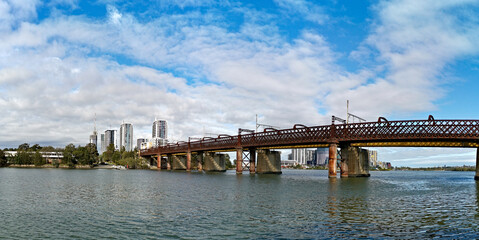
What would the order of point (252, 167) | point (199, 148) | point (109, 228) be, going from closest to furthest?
point (109, 228), point (252, 167), point (199, 148)

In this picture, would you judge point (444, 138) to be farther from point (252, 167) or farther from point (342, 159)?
point (252, 167)

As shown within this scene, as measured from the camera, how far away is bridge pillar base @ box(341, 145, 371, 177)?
98.1 metres

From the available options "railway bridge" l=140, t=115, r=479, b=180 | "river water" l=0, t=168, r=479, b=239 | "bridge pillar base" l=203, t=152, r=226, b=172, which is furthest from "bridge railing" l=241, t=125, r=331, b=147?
"river water" l=0, t=168, r=479, b=239

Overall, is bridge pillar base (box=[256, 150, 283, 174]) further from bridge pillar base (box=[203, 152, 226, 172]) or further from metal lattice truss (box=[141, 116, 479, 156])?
bridge pillar base (box=[203, 152, 226, 172])

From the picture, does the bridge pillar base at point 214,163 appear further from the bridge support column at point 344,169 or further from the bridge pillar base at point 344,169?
the bridge pillar base at point 344,169

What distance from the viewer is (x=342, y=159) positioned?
322ft

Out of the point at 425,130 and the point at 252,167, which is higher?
the point at 425,130

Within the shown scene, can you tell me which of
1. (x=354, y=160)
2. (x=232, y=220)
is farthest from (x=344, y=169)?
(x=232, y=220)

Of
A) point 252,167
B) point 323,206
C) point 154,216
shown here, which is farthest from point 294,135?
point 154,216

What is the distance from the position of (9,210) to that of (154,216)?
14638 mm

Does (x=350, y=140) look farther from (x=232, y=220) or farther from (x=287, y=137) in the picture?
(x=232, y=220)

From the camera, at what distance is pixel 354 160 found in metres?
102

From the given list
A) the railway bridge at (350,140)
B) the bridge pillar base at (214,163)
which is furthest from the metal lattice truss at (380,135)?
the bridge pillar base at (214,163)

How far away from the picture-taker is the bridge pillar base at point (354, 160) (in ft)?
322
